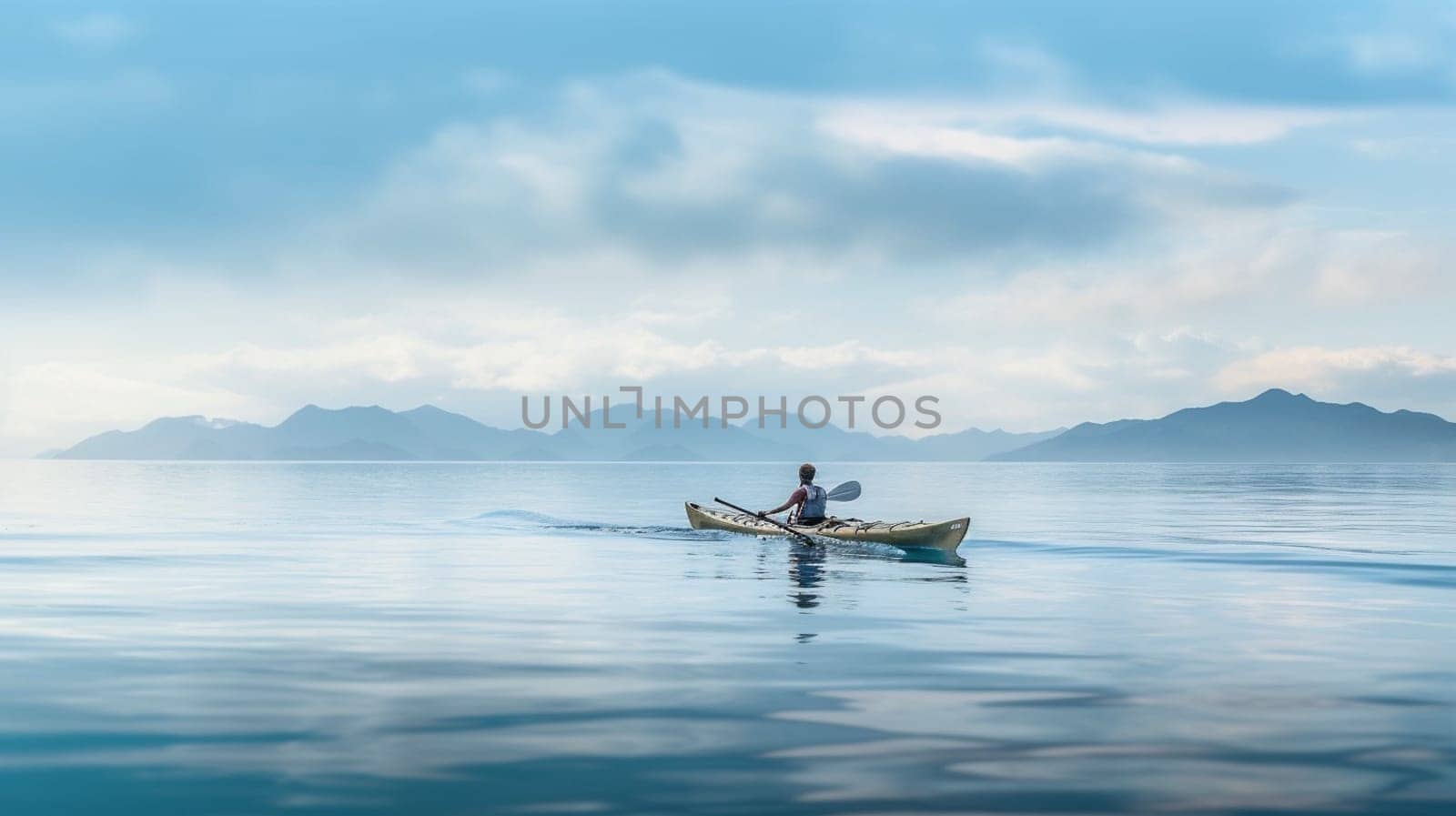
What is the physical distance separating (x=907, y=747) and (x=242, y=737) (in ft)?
19.5

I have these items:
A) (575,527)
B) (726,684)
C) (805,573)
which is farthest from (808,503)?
(726,684)

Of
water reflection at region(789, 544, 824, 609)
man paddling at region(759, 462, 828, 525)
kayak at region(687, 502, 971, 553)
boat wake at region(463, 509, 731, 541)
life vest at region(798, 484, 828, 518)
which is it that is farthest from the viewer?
boat wake at region(463, 509, 731, 541)

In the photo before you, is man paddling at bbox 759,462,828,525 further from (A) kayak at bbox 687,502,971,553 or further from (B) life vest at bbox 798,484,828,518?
(A) kayak at bbox 687,502,971,553

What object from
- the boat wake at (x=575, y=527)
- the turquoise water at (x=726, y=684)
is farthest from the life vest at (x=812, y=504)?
the boat wake at (x=575, y=527)

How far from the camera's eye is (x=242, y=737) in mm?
12367

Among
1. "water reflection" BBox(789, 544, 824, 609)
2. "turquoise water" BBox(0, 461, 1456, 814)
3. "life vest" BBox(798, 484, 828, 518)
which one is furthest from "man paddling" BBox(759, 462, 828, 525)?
"turquoise water" BBox(0, 461, 1456, 814)

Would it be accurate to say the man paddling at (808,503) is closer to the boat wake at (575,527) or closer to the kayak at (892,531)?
the kayak at (892,531)

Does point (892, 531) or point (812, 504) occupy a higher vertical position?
point (812, 504)

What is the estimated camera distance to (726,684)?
598 inches

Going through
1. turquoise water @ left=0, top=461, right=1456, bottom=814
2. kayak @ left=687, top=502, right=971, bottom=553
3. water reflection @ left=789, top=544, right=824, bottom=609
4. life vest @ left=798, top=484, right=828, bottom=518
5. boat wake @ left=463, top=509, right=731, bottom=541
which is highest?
life vest @ left=798, top=484, right=828, bottom=518

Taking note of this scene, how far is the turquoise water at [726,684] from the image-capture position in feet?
34.9

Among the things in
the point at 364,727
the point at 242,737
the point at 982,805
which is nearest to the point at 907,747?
the point at 982,805

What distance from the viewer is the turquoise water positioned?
10.6 meters

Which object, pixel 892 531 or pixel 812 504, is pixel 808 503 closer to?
pixel 812 504
